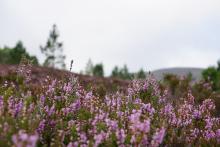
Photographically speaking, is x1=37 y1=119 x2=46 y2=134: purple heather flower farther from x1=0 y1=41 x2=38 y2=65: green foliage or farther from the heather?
x1=0 y1=41 x2=38 y2=65: green foliage

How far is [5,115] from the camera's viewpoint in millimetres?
5215

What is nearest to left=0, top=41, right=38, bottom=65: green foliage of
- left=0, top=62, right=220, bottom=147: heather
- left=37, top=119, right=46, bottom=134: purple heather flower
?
left=0, top=62, right=220, bottom=147: heather

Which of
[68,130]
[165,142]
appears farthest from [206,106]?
[68,130]

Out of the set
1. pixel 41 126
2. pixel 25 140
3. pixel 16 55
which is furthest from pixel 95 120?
pixel 16 55

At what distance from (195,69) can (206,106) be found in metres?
122

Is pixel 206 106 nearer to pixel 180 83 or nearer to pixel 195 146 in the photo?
pixel 195 146

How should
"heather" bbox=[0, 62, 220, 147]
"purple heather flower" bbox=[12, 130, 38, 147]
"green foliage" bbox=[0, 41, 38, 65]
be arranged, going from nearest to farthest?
"purple heather flower" bbox=[12, 130, 38, 147], "heather" bbox=[0, 62, 220, 147], "green foliage" bbox=[0, 41, 38, 65]

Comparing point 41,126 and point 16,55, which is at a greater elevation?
point 16,55

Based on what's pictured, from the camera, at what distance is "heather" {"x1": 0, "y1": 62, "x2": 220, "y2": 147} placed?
184 inches

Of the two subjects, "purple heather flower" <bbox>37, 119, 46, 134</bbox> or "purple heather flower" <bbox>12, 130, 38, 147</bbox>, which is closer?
"purple heather flower" <bbox>12, 130, 38, 147</bbox>

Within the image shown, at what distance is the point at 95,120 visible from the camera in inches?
213

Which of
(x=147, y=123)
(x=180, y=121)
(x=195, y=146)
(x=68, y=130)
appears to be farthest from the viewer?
(x=180, y=121)

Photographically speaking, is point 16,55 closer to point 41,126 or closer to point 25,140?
point 41,126

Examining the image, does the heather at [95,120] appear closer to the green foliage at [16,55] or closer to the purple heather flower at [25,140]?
the purple heather flower at [25,140]
